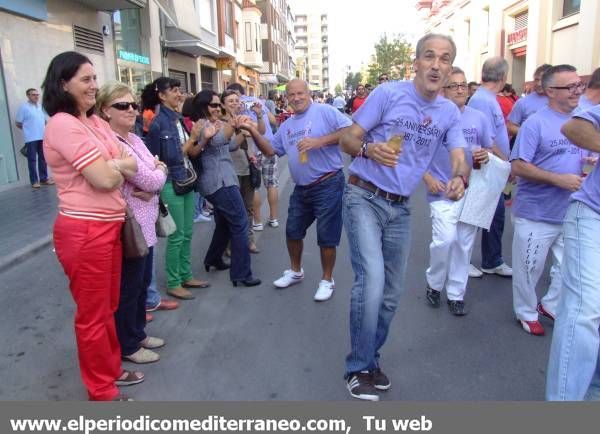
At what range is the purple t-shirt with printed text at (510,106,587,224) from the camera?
362cm

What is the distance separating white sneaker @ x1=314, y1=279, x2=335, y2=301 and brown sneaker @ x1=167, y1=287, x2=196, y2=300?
116 cm

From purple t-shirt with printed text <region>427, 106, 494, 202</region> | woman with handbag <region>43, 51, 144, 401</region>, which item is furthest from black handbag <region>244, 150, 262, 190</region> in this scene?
woman with handbag <region>43, 51, 144, 401</region>

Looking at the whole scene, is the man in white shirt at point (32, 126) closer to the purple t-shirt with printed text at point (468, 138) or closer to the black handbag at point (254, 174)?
the black handbag at point (254, 174)

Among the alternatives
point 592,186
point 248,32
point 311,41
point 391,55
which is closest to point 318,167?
point 592,186

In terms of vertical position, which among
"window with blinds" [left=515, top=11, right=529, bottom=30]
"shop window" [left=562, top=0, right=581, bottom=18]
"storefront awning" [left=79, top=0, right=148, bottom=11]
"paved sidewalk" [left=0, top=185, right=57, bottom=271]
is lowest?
"paved sidewalk" [left=0, top=185, right=57, bottom=271]

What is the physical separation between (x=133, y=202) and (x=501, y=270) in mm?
3673

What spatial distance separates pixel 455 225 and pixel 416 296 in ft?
2.71

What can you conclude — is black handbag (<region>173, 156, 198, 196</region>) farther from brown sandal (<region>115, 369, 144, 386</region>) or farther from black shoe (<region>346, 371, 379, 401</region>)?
black shoe (<region>346, 371, 379, 401</region>)

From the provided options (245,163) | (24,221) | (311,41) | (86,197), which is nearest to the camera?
(86,197)

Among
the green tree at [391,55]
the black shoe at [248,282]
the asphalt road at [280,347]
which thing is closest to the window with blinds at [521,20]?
the asphalt road at [280,347]

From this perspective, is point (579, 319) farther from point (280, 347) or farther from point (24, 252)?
point (24, 252)

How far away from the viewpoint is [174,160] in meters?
4.23

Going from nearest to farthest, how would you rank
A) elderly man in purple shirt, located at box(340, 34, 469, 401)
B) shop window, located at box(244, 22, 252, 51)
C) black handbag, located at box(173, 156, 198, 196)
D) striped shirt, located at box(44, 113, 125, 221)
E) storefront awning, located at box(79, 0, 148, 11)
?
striped shirt, located at box(44, 113, 125, 221) < elderly man in purple shirt, located at box(340, 34, 469, 401) < black handbag, located at box(173, 156, 198, 196) < storefront awning, located at box(79, 0, 148, 11) < shop window, located at box(244, 22, 252, 51)

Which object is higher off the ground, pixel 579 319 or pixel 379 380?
pixel 579 319
